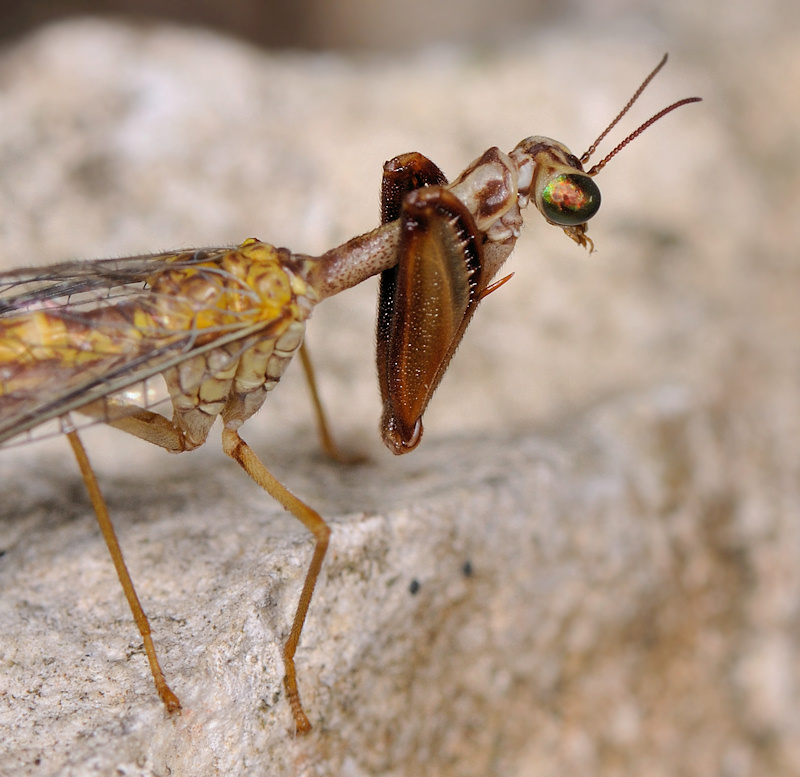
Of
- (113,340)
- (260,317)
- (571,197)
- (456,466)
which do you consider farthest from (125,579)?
(571,197)

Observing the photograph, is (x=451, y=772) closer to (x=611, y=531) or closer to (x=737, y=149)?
(x=611, y=531)

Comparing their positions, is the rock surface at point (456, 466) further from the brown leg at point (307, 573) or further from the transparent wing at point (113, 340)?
the transparent wing at point (113, 340)

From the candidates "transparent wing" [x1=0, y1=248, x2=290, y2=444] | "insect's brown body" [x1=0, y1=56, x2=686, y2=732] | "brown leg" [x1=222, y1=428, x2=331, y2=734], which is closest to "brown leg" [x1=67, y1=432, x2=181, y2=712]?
"insect's brown body" [x1=0, y1=56, x2=686, y2=732]

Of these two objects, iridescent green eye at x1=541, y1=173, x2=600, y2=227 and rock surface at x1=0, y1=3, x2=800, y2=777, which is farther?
iridescent green eye at x1=541, y1=173, x2=600, y2=227

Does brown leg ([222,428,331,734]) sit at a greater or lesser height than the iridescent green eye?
lesser

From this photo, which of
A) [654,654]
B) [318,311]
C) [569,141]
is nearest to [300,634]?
[654,654]

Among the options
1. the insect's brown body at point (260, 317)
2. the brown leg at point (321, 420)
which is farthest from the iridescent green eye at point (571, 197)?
the brown leg at point (321, 420)

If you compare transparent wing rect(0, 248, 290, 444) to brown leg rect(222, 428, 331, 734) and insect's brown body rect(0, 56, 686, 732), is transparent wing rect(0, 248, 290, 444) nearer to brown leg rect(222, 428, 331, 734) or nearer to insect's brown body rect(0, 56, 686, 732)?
insect's brown body rect(0, 56, 686, 732)
